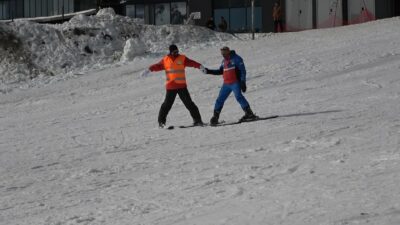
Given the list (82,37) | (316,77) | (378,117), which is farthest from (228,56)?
(82,37)

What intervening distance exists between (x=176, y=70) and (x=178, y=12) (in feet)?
97.4

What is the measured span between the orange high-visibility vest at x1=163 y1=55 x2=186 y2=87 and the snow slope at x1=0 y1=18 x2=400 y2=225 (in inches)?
37.4

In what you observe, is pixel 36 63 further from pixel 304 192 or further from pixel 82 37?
pixel 304 192

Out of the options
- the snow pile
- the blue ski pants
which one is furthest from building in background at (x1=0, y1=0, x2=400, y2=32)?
the blue ski pants

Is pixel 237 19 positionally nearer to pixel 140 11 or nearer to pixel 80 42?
pixel 140 11

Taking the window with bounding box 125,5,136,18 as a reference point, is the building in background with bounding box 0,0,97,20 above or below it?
above

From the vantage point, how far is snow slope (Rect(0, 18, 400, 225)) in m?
5.48

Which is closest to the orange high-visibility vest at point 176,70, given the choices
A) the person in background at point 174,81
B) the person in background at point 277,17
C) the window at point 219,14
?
the person in background at point 174,81

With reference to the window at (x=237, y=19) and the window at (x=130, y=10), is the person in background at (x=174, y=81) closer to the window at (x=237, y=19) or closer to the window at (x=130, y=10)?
the window at (x=237, y=19)

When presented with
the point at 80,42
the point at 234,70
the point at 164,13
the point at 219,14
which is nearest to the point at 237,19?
the point at 219,14

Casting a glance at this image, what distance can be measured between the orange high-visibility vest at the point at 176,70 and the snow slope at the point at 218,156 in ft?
3.12

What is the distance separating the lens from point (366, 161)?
6.78 metres

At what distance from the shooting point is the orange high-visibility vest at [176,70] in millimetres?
11133

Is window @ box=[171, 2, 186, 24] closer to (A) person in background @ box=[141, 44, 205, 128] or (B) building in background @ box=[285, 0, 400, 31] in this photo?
(B) building in background @ box=[285, 0, 400, 31]
